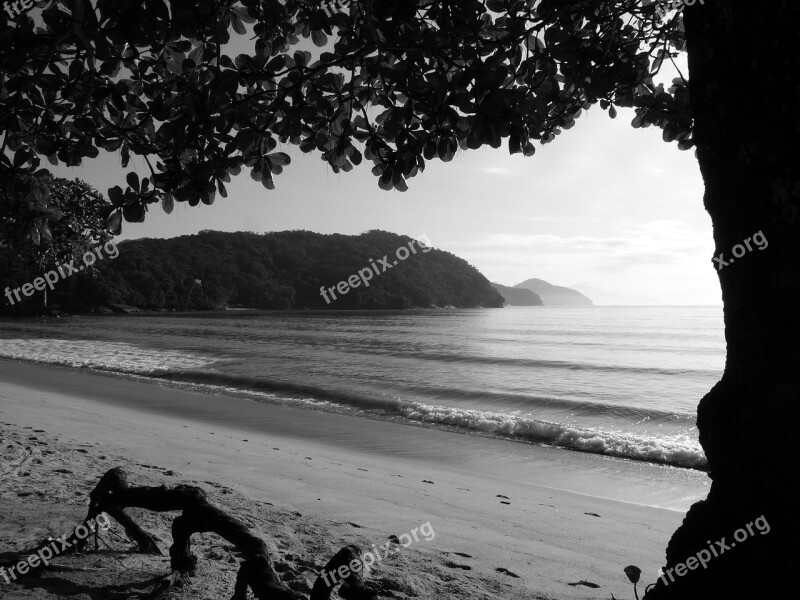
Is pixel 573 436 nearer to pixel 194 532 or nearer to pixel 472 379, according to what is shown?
pixel 472 379

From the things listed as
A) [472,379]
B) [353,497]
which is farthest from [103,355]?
[353,497]

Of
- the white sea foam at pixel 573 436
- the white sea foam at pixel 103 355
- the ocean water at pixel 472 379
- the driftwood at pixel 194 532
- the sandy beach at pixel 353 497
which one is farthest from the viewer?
the white sea foam at pixel 103 355

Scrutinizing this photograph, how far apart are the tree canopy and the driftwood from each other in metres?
1.62

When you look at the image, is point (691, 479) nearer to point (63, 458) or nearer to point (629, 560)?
point (629, 560)

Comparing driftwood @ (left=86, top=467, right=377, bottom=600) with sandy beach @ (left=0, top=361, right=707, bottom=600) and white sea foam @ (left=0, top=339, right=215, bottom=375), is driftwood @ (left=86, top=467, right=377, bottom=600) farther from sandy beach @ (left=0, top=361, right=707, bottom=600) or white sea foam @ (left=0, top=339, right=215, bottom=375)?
white sea foam @ (left=0, top=339, right=215, bottom=375)

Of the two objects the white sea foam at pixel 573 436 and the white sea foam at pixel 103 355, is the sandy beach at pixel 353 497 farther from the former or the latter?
the white sea foam at pixel 103 355

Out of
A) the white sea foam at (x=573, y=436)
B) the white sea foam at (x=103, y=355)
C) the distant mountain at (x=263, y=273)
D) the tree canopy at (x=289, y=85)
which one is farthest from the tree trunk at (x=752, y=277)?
the distant mountain at (x=263, y=273)

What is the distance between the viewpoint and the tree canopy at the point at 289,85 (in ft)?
9.97

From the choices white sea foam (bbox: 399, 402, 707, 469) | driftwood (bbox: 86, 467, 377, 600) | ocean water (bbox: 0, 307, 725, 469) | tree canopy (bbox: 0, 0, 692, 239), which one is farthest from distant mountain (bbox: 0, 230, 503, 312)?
driftwood (bbox: 86, 467, 377, 600)

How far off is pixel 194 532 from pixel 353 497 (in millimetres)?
3222

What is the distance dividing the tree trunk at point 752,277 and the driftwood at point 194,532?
1445 mm

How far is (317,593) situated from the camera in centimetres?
233

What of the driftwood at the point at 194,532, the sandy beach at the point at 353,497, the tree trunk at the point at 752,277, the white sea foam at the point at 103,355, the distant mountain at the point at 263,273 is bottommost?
the white sea foam at the point at 103,355

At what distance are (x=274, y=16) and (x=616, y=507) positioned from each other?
6884 millimetres
